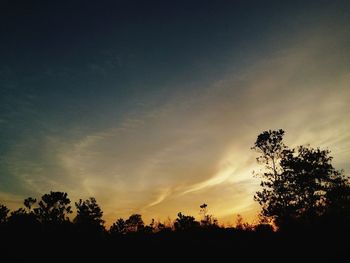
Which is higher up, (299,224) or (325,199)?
(325,199)

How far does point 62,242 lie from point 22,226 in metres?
3.29

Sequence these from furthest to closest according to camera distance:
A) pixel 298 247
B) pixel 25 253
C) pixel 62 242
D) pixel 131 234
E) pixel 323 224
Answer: pixel 323 224
pixel 131 234
pixel 298 247
pixel 62 242
pixel 25 253

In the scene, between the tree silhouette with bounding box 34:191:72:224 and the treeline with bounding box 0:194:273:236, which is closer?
the treeline with bounding box 0:194:273:236

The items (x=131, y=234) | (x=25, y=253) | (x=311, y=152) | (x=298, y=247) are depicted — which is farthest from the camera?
(x=311, y=152)

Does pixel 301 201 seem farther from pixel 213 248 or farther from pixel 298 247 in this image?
pixel 213 248

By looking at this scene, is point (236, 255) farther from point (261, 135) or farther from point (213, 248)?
point (261, 135)

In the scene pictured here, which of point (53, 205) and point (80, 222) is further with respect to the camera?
point (53, 205)

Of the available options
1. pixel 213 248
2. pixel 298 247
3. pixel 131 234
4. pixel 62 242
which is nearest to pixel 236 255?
pixel 213 248

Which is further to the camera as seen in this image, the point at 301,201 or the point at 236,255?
the point at 301,201

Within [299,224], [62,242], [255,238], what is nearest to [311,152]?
[299,224]

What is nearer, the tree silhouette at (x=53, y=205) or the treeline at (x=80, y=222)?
the treeline at (x=80, y=222)

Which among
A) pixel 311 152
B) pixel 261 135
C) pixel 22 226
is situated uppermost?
pixel 261 135

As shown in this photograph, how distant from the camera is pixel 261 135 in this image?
40219 millimetres

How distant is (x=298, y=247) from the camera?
47.0ft
